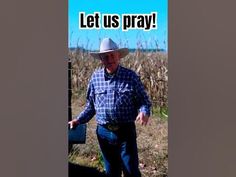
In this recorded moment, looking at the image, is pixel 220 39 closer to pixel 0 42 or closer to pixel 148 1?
pixel 148 1

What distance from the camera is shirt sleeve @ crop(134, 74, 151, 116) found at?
4.44 meters

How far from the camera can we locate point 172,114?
4434mm

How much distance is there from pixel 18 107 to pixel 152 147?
88 cm

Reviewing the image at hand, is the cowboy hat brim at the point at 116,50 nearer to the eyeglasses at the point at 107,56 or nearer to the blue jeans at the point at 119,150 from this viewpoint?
the eyeglasses at the point at 107,56

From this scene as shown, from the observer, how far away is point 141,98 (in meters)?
4.44

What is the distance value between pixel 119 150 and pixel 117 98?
0.33 m

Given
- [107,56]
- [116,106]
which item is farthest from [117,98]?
[107,56]

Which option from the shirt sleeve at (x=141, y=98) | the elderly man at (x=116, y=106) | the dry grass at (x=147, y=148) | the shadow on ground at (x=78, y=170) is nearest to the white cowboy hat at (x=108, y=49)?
the elderly man at (x=116, y=106)

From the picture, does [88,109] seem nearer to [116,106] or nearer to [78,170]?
[116,106]

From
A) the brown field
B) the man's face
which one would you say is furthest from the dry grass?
the man's face

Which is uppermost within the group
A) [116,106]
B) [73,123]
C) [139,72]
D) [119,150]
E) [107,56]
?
[107,56]

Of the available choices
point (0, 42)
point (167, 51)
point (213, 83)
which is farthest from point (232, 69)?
point (0, 42)

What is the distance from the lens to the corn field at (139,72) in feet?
14.6

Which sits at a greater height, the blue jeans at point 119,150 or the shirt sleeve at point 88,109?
the shirt sleeve at point 88,109
